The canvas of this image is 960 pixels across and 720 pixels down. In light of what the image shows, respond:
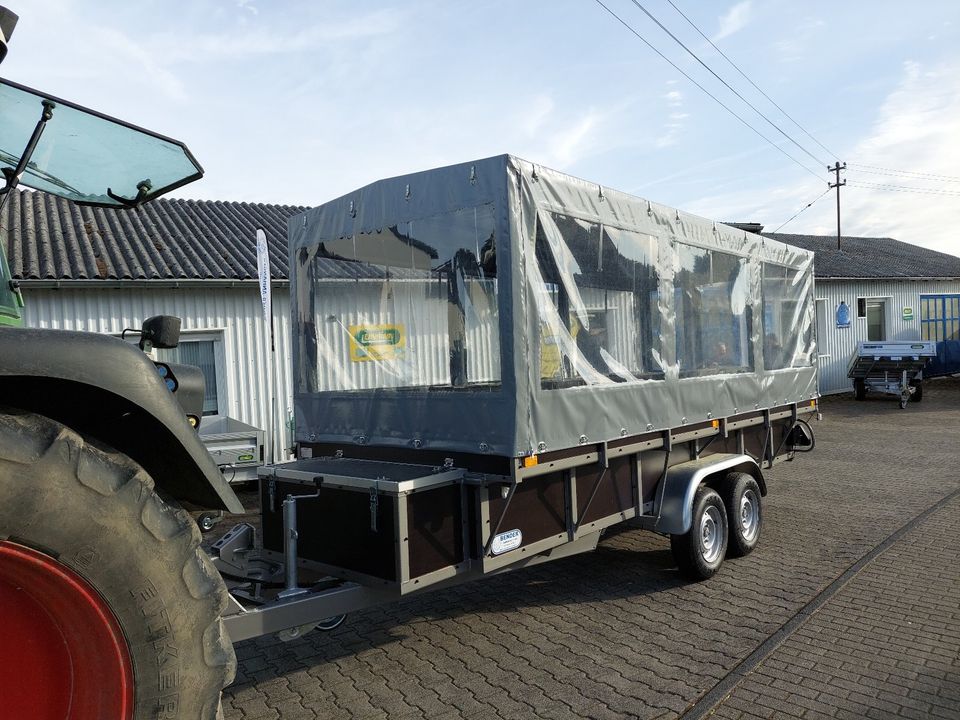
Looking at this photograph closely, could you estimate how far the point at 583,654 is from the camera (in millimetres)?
4535

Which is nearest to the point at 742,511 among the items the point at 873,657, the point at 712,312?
the point at 712,312

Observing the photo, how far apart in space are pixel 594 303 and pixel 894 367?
1775 cm

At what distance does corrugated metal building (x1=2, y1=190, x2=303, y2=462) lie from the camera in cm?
1022

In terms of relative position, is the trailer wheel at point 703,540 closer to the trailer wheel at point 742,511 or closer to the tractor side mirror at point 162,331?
the trailer wheel at point 742,511

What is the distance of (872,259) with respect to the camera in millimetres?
27594

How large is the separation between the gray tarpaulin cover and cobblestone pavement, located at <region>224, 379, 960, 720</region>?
133 cm

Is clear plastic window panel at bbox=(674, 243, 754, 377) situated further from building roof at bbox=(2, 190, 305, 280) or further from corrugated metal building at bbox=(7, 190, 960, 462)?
building roof at bbox=(2, 190, 305, 280)

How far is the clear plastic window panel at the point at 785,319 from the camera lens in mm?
6965

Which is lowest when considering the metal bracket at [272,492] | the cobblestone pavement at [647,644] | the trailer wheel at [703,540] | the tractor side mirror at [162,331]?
the cobblestone pavement at [647,644]

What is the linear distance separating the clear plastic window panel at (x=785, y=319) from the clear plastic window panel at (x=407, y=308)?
11.4ft

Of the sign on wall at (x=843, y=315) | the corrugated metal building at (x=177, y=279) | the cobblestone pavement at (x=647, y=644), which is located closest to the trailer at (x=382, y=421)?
the cobblestone pavement at (x=647, y=644)

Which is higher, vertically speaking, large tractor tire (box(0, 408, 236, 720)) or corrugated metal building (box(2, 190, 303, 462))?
A: corrugated metal building (box(2, 190, 303, 462))

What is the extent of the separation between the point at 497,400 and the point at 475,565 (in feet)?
3.08

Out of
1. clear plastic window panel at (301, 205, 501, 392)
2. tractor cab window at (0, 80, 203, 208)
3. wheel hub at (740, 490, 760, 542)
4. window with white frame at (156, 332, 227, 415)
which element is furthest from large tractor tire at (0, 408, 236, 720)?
window with white frame at (156, 332, 227, 415)
